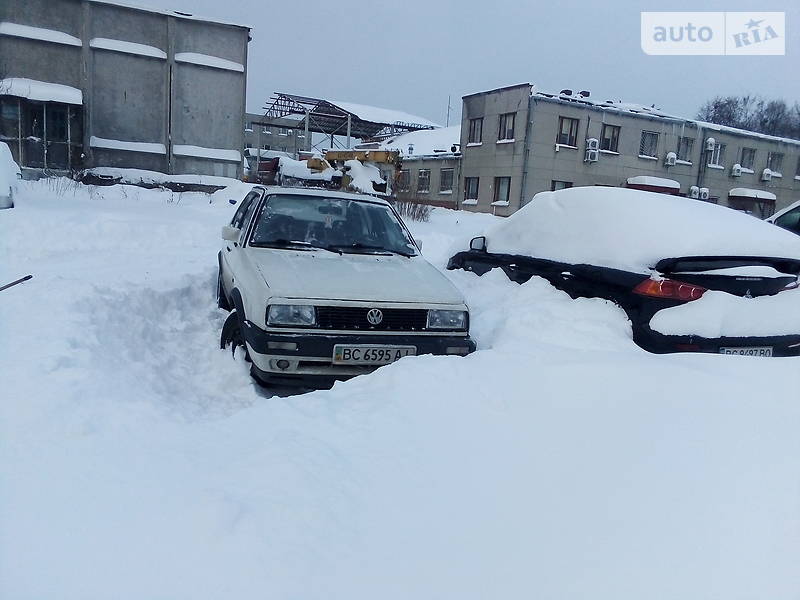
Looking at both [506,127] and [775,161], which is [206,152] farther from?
[775,161]

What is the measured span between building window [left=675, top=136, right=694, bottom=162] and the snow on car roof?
1154 inches

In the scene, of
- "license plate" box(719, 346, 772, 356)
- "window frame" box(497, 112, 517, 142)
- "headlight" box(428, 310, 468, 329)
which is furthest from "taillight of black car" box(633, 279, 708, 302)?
"window frame" box(497, 112, 517, 142)

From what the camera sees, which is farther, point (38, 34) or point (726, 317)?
point (38, 34)

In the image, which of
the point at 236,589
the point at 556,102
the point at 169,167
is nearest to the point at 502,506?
the point at 236,589

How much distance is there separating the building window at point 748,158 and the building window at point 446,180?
55.3ft

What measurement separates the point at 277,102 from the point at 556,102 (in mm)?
24397

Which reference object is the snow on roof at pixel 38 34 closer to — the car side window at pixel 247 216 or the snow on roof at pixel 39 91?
the snow on roof at pixel 39 91

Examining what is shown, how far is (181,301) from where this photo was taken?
6.07 m

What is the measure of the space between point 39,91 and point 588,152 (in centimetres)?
2329

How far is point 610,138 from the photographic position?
2870cm

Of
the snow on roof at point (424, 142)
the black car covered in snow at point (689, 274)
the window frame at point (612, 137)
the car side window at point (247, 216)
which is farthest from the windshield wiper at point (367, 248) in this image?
the snow on roof at point (424, 142)

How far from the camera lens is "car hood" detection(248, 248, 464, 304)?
12.6 ft

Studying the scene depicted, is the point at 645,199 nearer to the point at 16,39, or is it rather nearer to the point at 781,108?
the point at 16,39

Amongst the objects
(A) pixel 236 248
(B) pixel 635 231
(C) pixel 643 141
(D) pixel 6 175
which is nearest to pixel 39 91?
(D) pixel 6 175
